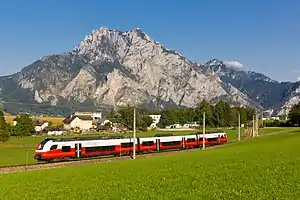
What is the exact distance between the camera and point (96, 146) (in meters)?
68.2

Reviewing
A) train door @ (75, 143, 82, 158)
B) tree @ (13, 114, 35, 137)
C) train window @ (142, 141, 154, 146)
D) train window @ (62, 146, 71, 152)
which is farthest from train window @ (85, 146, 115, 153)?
tree @ (13, 114, 35, 137)

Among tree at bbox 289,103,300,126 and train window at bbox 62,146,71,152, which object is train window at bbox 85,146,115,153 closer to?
train window at bbox 62,146,71,152

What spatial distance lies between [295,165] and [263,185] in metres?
9.86

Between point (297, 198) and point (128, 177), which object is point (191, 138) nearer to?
point (128, 177)

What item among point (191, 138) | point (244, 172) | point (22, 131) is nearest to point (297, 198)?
point (244, 172)

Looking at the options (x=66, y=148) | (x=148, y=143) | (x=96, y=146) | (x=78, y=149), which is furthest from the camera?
(x=148, y=143)

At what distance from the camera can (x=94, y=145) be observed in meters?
67.9

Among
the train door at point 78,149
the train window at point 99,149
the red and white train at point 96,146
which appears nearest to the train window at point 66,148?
the red and white train at point 96,146

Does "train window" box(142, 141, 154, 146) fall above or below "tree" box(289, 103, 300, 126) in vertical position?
below

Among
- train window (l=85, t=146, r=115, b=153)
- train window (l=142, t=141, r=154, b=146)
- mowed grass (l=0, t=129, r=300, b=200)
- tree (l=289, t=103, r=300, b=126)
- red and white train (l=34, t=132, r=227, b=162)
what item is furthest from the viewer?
tree (l=289, t=103, r=300, b=126)

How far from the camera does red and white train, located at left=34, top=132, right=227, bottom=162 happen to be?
62938 millimetres

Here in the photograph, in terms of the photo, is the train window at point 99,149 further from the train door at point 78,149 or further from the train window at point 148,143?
the train window at point 148,143

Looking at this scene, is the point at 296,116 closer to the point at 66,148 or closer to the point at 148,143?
the point at 148,143

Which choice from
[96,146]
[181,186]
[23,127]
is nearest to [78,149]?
[96,146]
